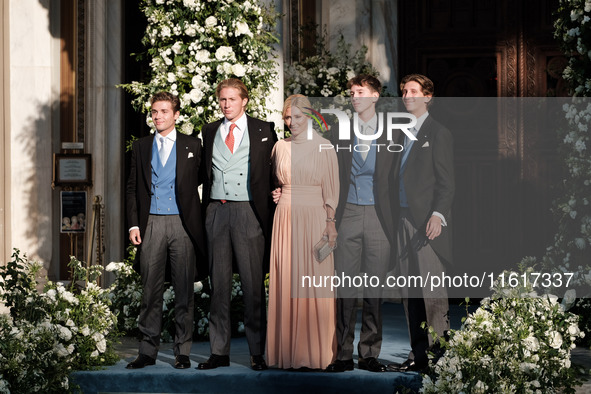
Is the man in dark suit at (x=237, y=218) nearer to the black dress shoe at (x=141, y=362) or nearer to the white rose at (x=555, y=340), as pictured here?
the black dress shoe at (x=141, y=362)

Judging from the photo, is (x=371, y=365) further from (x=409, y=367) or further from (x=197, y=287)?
(x=197, y=287)

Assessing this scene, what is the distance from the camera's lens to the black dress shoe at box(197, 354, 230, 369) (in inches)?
283

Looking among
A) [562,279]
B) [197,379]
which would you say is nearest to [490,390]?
[197,379]

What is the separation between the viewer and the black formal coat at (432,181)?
6.92 m

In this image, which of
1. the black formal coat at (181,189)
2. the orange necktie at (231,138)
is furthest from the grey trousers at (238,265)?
the orange necktie at (231,138)

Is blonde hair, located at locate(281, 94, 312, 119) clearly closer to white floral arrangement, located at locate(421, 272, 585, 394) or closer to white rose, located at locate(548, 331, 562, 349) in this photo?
white floral arrangement, located at locate(421, 272, 585, 394)

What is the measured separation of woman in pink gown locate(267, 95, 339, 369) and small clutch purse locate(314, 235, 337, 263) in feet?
0.11

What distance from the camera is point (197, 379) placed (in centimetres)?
699

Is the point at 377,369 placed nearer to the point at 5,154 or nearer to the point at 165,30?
the point at 165,30

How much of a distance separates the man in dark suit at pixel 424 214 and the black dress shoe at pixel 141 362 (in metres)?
1.75

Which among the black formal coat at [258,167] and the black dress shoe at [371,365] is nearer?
the black dress shoe at [371,365]

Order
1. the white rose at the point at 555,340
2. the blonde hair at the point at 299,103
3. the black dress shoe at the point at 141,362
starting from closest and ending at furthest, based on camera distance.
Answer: the white rose at the point at 555,340 → the blonde hair at the point at 299,103 → the black dress shoe at the point at 141,362

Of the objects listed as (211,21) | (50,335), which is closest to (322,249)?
(50,335)

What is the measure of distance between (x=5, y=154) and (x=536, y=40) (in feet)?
20.2
